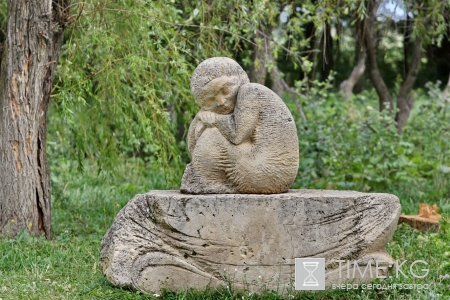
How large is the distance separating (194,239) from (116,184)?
16.7 feet

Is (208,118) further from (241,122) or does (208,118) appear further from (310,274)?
(310,274)

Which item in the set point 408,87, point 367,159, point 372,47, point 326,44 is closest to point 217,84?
point 367,159

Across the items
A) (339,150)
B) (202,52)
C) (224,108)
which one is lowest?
(339,150)

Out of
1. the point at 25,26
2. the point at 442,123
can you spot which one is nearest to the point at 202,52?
the point at 25,26

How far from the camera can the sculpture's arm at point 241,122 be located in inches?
198

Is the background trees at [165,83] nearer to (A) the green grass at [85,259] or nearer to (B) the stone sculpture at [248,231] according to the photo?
(A) the green grass at [85,259]

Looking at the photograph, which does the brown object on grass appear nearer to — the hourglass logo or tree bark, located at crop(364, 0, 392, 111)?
the hourglass logo

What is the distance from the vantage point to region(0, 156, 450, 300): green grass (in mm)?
4852

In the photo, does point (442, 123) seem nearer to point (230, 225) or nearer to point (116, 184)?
point (116, 184)

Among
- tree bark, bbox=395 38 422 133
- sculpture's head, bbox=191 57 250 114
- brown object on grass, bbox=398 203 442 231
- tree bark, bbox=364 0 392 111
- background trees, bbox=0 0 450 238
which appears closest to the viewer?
sculpture's head, bbox=191 57 250 114

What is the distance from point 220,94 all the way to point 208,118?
0.21 m

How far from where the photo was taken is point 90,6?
6797 millimetres

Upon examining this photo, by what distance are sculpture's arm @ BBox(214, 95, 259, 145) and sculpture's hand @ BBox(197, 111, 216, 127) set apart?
7 cm

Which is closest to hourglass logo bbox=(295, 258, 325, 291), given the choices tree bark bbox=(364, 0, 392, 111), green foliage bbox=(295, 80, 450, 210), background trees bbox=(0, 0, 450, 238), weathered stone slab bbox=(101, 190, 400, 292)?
weathered stone slab bbox=(101, 190, 400, 292)
